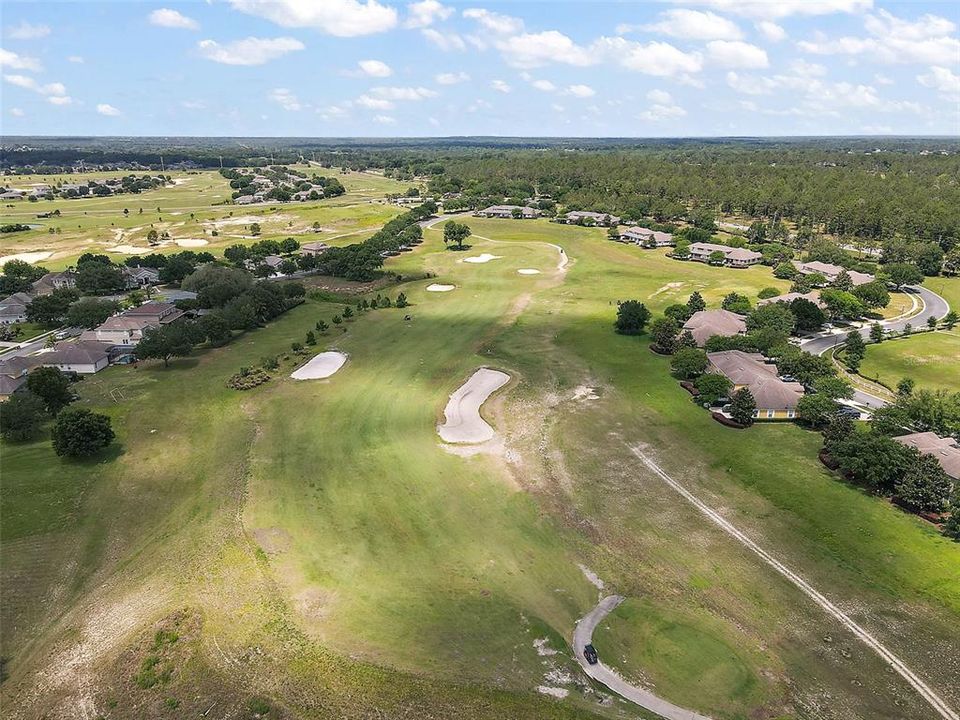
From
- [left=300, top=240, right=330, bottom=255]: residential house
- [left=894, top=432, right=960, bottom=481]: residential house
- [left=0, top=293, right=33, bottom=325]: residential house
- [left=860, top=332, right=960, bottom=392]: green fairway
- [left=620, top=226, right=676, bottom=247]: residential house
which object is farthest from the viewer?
[left=620, top=226, right=676, bottom=247]: residential house

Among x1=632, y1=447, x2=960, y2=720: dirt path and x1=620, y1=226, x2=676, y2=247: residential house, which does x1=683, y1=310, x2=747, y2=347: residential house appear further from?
x1=620, y1=226, x2=676, y2=247: residential house

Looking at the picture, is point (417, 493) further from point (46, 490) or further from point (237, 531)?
point (46, 490)

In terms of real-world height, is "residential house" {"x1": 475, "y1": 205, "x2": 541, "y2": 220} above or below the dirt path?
above

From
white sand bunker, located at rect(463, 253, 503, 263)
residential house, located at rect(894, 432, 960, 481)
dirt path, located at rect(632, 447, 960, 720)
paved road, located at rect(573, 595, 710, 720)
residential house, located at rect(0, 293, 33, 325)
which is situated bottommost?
paved road, located at rect(573, 595, 710, 720)

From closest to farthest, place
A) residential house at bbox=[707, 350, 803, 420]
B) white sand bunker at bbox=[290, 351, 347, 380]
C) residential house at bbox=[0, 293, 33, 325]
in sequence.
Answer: residential house at bbox=[707, 350, 803, 420], white sand bunker at bbox=[290, 351, 347, 380], residential house at bbox=[0, 293, 33, 325]

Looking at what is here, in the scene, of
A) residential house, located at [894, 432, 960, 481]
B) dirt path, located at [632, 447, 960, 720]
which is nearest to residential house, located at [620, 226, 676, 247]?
residential house, located at [894, 432, 960, 481]

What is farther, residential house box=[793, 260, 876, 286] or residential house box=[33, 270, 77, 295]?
residential house box=[793, 260, 876, 286]

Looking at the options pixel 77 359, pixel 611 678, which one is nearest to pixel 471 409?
pixel 611 678
